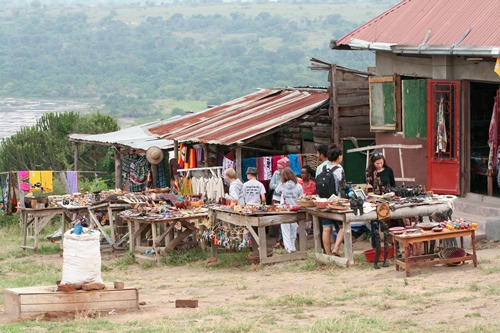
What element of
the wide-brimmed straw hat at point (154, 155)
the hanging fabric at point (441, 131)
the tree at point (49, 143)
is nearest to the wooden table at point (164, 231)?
the hanging fabric at point (441, 131)

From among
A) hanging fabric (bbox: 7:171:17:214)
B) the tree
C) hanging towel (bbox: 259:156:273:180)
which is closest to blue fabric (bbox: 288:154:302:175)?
hanging towel (bbox: 259:156:273:180)

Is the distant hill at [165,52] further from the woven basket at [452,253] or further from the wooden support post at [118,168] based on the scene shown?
the woven basket at [452,253]

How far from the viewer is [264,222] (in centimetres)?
1518

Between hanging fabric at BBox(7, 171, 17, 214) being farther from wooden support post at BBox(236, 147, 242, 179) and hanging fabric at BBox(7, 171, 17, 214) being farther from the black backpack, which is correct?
the black backpack

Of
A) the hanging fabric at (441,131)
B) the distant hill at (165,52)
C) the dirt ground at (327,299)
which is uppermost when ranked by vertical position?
the distant hill at (165,52)

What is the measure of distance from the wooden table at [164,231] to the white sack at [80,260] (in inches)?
196

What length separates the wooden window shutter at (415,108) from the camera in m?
17.9

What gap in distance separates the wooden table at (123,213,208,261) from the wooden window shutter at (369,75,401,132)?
3823mm

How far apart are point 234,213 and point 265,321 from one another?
16.0 feet

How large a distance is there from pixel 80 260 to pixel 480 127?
10.3m

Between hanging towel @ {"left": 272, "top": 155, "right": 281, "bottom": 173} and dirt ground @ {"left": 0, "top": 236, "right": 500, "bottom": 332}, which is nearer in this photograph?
dirt ground @ {"left": 0, "top": 236, "right": 500, "bottom": 332}

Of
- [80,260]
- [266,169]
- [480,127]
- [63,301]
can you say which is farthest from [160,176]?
[63,301]

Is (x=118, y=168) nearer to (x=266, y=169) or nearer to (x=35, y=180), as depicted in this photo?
(x=35, y=180)

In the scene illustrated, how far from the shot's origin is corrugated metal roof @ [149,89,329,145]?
19.4 metres
